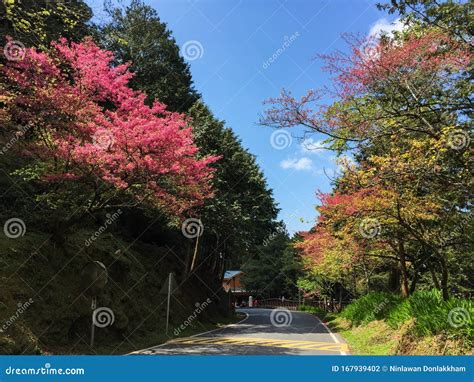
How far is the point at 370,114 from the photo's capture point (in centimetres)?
1071

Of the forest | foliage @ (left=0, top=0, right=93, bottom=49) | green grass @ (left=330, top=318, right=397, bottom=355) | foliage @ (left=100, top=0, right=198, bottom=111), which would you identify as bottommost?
green grass @ (left=330, top=318, right=397, bottom=355)

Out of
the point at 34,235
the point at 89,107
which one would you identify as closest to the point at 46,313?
the point at 34,235

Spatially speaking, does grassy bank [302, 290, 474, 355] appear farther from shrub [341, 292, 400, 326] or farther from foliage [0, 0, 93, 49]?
foliage [0, 0, 93, 49]

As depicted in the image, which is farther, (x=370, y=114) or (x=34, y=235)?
(x=34, y=235)

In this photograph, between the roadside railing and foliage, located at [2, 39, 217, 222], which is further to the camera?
the roadside railing

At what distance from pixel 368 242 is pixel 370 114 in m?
9.14

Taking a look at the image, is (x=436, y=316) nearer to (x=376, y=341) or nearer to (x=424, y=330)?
(x=424, y=330)

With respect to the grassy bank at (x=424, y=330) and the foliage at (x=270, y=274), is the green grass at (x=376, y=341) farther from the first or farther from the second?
the foliage at (x=270, y=274)

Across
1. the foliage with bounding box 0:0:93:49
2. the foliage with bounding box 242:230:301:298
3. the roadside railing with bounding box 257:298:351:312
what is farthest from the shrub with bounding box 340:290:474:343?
the foliage with bounding box 242:230:301:298

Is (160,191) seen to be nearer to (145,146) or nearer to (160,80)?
(145,146)

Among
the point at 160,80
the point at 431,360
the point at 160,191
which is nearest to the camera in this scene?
the point at 431,360

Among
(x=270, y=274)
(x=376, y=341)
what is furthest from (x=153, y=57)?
(x=270, y=274)

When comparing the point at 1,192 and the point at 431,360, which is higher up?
the point at 1,192

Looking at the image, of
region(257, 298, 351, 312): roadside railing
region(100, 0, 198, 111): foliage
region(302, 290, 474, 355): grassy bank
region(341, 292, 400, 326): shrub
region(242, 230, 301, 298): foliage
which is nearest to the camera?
region(302, 290, 474, 355): grassy bank
